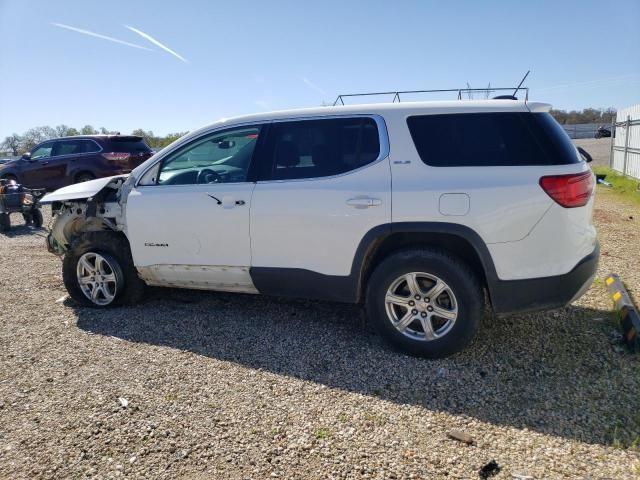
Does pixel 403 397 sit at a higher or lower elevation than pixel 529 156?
lower

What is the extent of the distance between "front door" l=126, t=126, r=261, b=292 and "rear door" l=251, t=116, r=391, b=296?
0.18 m

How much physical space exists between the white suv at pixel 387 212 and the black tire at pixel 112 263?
29 centimetres

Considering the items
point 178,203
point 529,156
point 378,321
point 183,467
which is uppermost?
point 529,156

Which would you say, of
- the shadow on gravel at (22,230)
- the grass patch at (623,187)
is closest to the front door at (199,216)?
the shadow on gravel at (22,230)

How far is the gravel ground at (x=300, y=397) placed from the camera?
96.4 inches

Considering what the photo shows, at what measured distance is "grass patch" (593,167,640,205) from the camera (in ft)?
35.6

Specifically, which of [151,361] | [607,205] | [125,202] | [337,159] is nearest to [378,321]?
[337,159]

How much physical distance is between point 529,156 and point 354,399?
2.07 meters

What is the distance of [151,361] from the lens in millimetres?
3598

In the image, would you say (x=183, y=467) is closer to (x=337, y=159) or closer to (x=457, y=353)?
(x=457, y=353)

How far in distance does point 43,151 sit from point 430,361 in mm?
12999

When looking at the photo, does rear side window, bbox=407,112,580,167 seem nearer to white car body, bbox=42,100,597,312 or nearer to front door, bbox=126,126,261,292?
white car body, bbox=42,100,597,312

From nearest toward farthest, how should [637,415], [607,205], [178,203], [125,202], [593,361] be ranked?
[637,415] → [593,361] → [178,203] → [125,202] → [607,205]

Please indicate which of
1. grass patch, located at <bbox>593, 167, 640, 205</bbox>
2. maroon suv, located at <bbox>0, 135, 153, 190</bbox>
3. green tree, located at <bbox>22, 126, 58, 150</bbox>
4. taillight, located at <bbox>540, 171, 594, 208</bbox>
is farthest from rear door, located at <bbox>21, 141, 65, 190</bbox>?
green tree, located at <bbox>22, 126, 58, 150</bbox>
